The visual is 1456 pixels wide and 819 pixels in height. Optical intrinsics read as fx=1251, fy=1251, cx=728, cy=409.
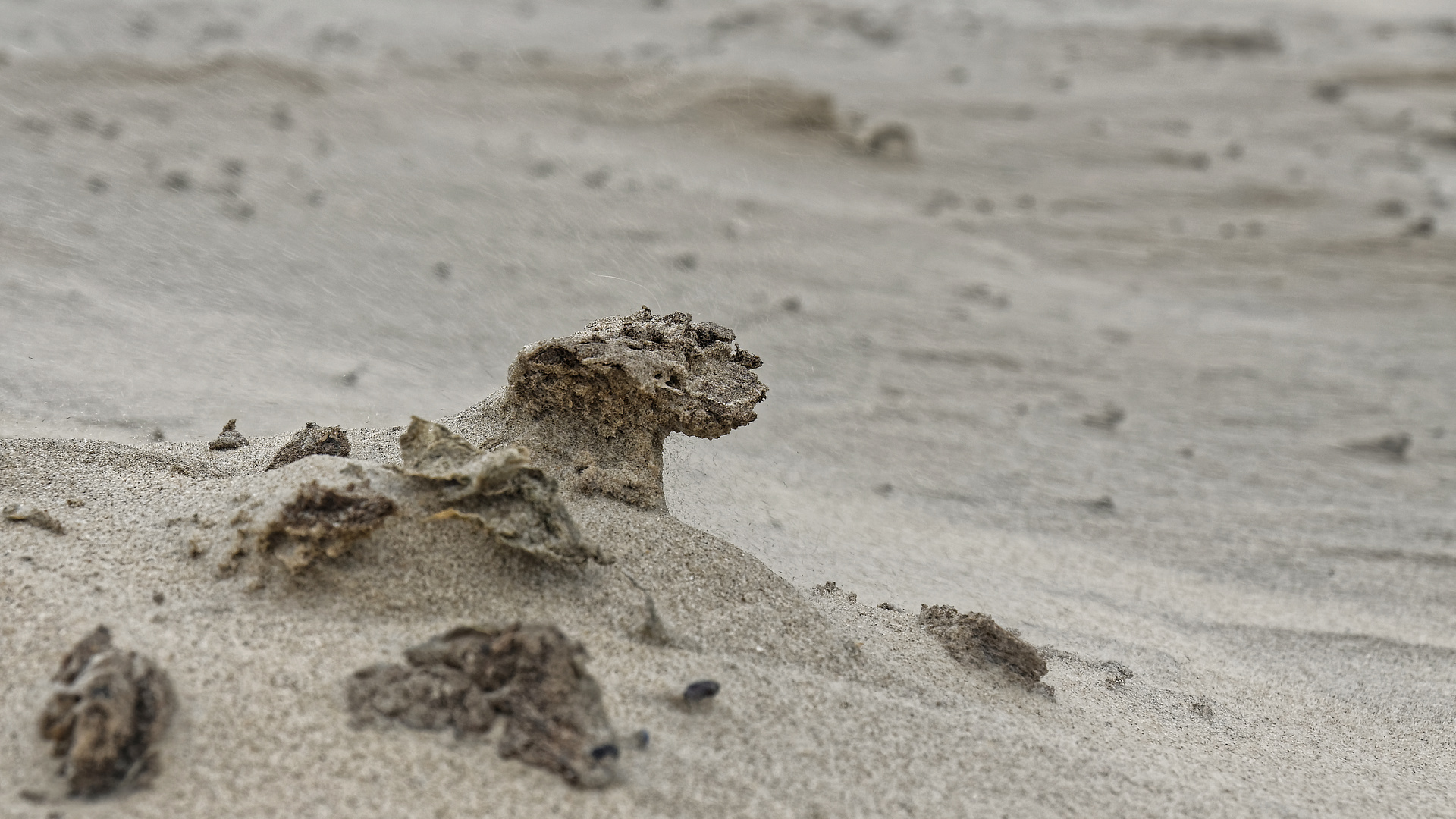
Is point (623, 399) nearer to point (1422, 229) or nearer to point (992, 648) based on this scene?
point (992, 648)

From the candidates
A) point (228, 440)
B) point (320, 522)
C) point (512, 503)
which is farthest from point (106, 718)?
point (228, 440)

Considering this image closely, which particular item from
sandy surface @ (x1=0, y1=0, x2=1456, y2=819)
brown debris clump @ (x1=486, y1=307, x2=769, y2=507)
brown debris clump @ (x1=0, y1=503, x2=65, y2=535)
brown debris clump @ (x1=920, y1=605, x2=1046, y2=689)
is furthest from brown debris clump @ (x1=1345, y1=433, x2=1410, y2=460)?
brown debris clump @ (x1=0, y1=503, x2=65, y2=535)

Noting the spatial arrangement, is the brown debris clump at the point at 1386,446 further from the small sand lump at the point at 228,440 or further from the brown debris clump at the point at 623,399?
the small sand lump at the point at 228,440

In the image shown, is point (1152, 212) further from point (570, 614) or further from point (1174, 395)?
point (570, 614)

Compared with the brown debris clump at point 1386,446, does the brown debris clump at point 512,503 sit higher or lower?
higher

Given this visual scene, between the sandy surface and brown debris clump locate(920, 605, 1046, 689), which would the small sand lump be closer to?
the sandy surface

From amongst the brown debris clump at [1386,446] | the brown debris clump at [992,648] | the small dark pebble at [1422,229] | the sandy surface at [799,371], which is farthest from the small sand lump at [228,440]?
the small dark pebble at [1422,229]
